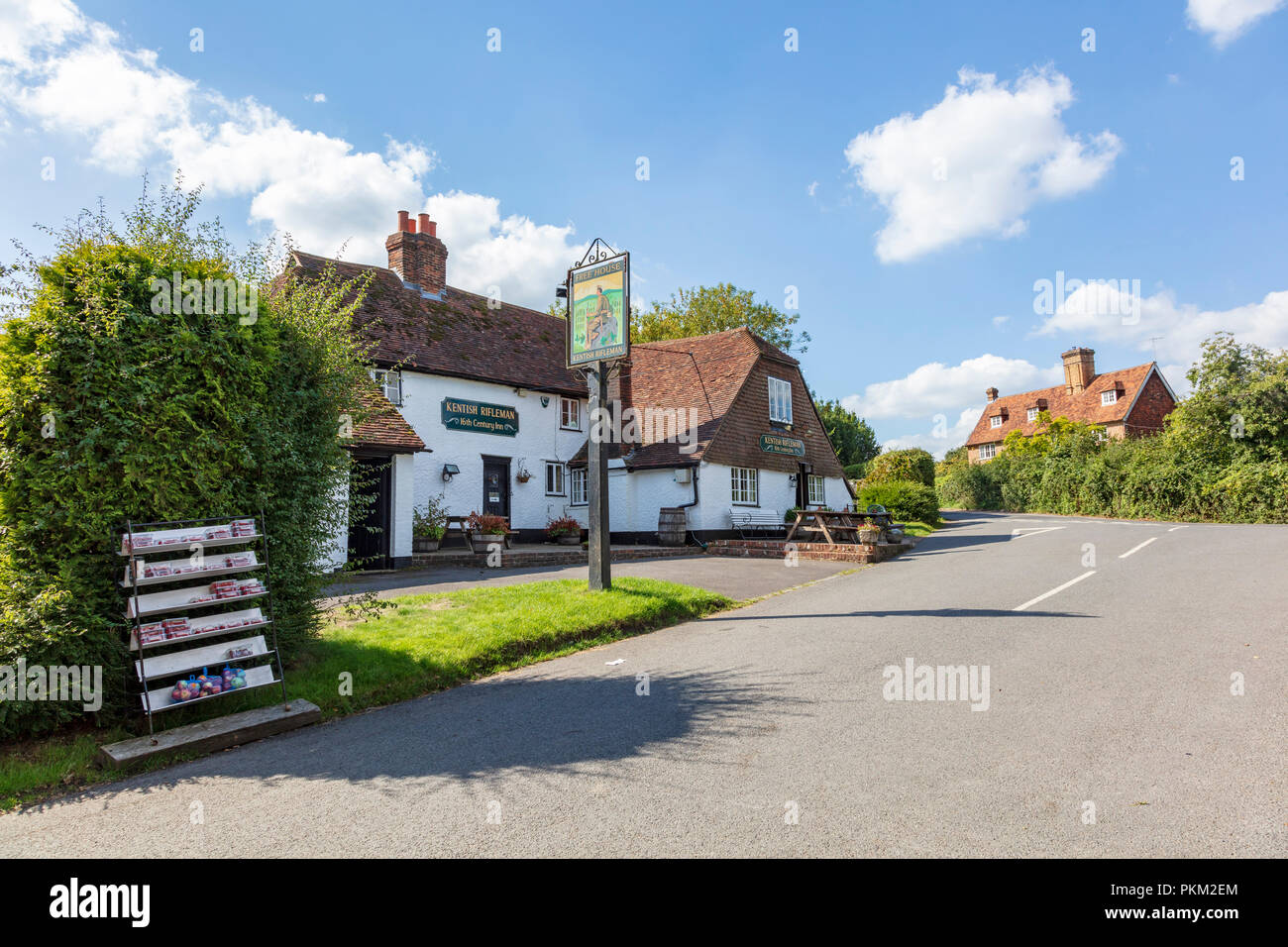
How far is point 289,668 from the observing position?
7.05 m

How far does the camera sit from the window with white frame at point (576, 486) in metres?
25.3

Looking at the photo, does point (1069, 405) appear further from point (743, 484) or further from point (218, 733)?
point (218, 733)

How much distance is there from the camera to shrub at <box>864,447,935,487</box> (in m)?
41.0

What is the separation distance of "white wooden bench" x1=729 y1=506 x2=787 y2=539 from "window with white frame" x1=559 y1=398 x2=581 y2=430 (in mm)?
6573

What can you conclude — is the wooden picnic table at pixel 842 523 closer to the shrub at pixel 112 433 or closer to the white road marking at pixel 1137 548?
the white road marking at pixel 1137 548

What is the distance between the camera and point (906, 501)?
3203 cm

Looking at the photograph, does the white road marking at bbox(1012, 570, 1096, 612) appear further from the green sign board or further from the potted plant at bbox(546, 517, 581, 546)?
the potted plant at bbox(546, 517, 581, 546)

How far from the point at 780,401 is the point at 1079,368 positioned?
4233 centimetres

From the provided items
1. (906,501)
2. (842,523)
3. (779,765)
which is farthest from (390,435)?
(906,501)

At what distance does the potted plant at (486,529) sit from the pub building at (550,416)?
4.39 ft
